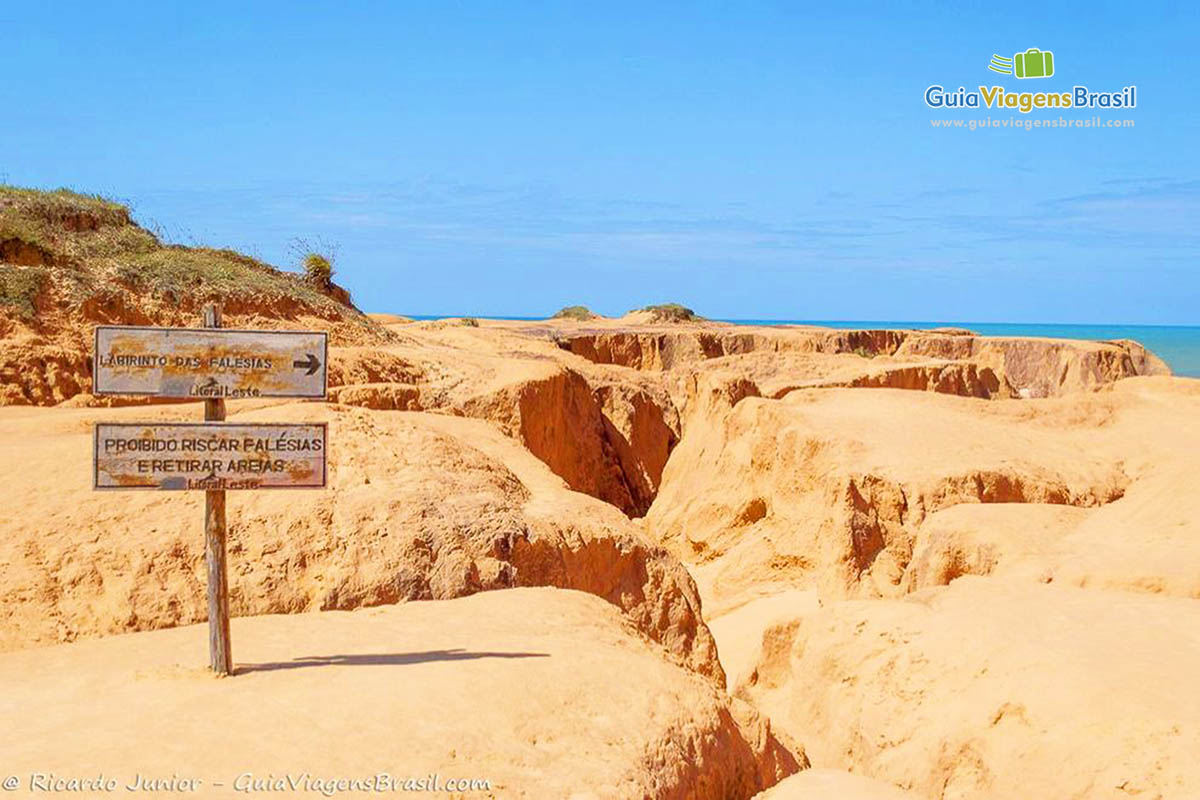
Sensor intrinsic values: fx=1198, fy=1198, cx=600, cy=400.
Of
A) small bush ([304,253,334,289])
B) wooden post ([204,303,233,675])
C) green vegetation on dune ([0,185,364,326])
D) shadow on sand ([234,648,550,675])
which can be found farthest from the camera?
small bush ([304,253,334,289])

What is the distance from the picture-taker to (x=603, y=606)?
874cm

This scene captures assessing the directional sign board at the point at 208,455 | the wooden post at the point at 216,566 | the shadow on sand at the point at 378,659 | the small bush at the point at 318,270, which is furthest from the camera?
the small bush at the point at 318,270

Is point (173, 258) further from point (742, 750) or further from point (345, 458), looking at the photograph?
point (742, 750)

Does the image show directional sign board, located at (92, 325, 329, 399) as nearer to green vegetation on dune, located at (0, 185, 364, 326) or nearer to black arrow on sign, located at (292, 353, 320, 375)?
black arrow on sign, located at (292, 353, 320, 375)

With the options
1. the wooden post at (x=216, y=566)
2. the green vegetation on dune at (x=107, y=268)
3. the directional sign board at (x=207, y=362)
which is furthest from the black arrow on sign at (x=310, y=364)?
the green vegetation on dune at (x=107, y=268)

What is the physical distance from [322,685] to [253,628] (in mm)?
1740

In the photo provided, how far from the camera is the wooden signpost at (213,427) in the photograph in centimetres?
654

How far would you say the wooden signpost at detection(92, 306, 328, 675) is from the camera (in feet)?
21.4

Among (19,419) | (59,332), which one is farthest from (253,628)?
(59,332)

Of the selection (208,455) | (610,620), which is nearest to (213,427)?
(208,455)

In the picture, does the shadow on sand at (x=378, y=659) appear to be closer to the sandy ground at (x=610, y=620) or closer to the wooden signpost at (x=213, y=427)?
the sandy ground at (x=610, y=620)

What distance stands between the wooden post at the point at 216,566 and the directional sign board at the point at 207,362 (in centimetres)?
17

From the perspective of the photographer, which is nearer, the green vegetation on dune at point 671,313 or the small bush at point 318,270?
the small bush at point 318,270

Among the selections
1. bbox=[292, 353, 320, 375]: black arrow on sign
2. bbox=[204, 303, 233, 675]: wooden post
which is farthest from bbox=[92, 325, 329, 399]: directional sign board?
bbox=[204, 303, 233, 675]: wooden post
